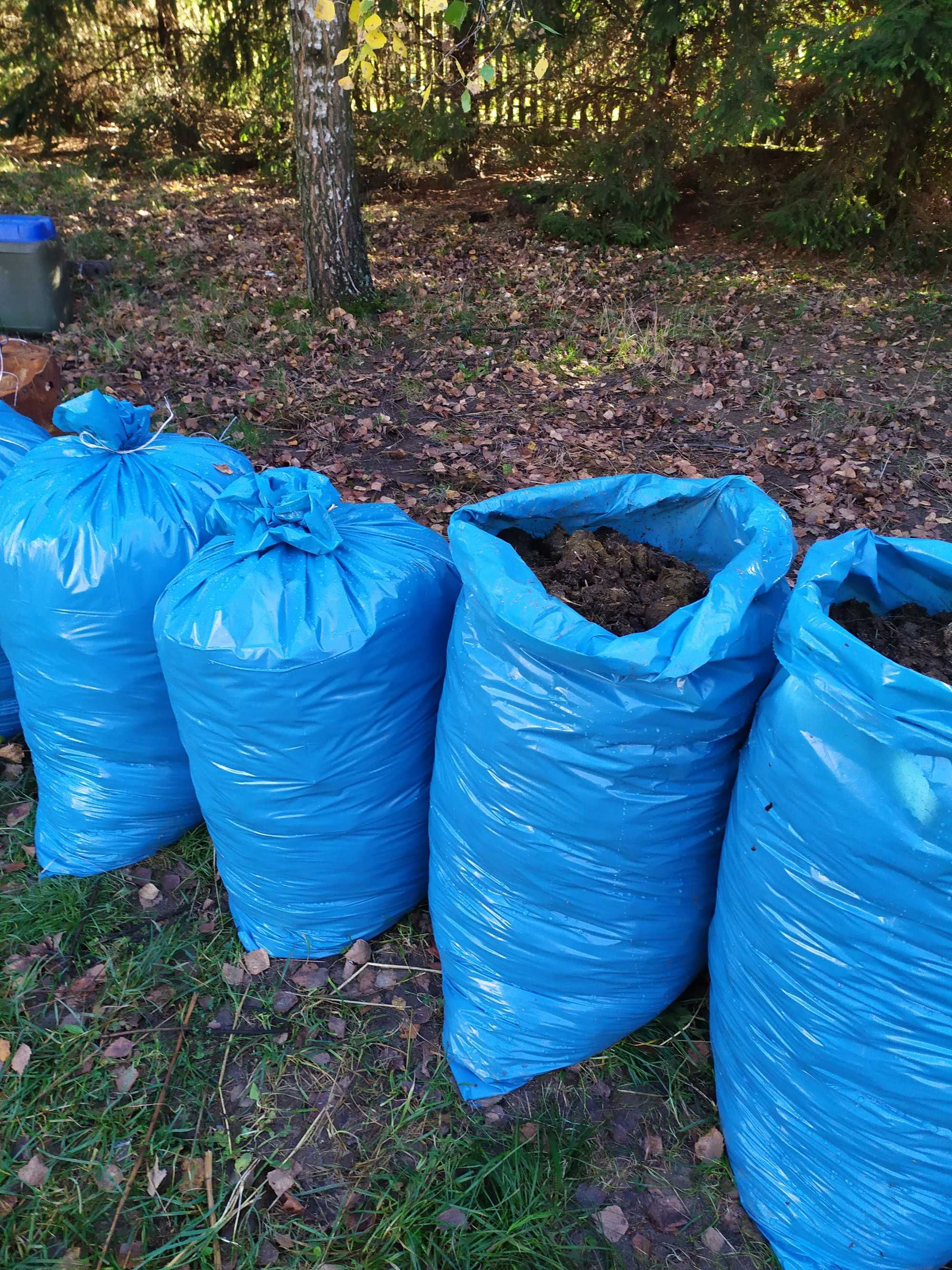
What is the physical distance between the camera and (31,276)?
18.4ft

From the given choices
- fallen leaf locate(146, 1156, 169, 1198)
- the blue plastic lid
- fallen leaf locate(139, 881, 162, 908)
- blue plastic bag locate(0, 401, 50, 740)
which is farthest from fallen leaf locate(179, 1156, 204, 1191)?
the blue plastic lid

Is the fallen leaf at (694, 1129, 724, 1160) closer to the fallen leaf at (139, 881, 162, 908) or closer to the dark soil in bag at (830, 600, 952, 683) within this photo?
the dark soil in bag at (830, 600, 952, 683)

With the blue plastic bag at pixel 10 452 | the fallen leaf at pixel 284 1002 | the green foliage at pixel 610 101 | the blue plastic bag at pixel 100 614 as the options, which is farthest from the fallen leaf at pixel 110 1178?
the green foliage at pixel 610 101

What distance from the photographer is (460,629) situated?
1.64 m

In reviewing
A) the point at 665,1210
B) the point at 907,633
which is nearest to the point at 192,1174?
the point at 665,1210

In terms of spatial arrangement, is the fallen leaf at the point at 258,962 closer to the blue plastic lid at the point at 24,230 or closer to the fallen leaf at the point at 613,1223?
the fallen leaf at the point at 613,1223

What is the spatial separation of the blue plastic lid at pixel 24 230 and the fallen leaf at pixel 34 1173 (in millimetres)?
5622

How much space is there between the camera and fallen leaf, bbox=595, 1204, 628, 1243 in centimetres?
158

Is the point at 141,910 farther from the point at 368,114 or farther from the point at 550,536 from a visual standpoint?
the point at 368,114

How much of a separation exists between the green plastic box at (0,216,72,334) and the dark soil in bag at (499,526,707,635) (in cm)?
523

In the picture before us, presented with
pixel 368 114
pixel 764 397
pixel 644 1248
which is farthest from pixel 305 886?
pixel 368 114

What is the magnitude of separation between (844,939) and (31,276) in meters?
6.23

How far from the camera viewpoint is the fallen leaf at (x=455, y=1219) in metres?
1.58

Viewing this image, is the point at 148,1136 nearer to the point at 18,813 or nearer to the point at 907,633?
the point at 18,813
